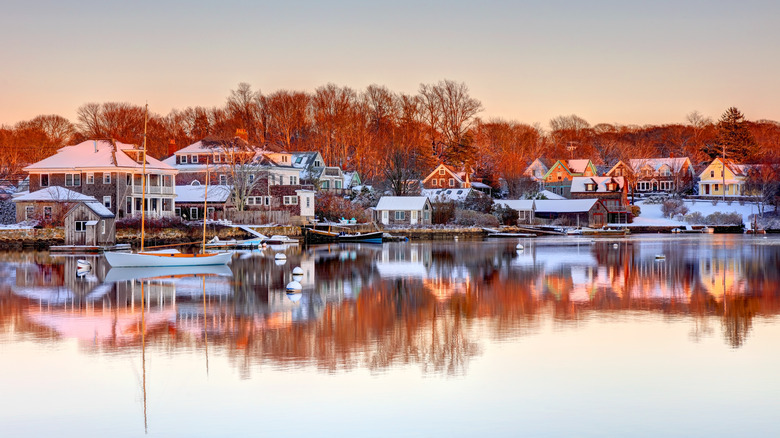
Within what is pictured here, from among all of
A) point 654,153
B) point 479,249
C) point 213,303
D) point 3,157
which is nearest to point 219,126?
point 3,157

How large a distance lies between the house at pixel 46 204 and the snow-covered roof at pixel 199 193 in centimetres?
1027

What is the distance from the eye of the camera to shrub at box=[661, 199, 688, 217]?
95125mm

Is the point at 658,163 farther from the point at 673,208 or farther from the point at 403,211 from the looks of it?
the point at 403,211

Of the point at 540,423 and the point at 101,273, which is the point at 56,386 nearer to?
the point at 540,423

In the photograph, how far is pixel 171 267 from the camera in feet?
118

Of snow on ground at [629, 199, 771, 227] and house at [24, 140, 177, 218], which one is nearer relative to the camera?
house at [24, 140, 177, 218]

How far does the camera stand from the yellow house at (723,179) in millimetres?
108062

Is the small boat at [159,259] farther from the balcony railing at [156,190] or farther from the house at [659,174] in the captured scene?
the house at [659,174]

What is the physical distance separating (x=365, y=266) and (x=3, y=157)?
75110 mm

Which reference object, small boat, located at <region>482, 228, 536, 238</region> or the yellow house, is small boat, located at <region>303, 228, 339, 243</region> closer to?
small boat, located at <region>482, 228, 536, 238</region>

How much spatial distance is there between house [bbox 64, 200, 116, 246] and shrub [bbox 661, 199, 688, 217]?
66818mm

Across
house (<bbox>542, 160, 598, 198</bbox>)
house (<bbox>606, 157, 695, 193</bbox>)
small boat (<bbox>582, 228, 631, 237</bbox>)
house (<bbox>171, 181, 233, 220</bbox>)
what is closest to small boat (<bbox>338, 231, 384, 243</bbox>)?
house (<bbox>171, 181, 233, 220</bbox>)

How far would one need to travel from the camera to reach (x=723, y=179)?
351 ft

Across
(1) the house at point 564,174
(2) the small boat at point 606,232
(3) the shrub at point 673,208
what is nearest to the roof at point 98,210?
(2) the small boat at point 606,232
